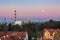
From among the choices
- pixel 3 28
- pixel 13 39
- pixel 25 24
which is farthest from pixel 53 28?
pixel 13 39

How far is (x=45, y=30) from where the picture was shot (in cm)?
941

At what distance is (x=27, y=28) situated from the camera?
850cm

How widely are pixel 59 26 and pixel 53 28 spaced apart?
0.41 meters

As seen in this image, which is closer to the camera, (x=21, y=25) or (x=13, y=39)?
(x=13, y=39)

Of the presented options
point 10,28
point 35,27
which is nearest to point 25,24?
point 10,28

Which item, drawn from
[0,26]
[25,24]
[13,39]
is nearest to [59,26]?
[25,24]

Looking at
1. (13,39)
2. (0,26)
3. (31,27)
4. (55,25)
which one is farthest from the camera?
(55,25)

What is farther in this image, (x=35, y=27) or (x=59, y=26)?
(x=59, y=26)

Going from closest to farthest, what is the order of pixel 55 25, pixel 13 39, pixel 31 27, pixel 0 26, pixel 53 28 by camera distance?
pixel 13 39 → pixel 0 26 → pixel 31 27 → pixel 55 25 → pixel 53 28

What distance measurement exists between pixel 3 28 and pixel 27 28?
115 cm

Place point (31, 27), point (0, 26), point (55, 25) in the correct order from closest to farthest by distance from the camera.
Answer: point (0, 26) < point (31, 27) < point (55, 25)

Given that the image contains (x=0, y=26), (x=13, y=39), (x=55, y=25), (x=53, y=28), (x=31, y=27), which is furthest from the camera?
(x=53, y=28)

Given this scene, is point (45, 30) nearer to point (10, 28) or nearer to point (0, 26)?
point (10, 28)

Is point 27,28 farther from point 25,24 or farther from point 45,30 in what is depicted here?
point 45,30
